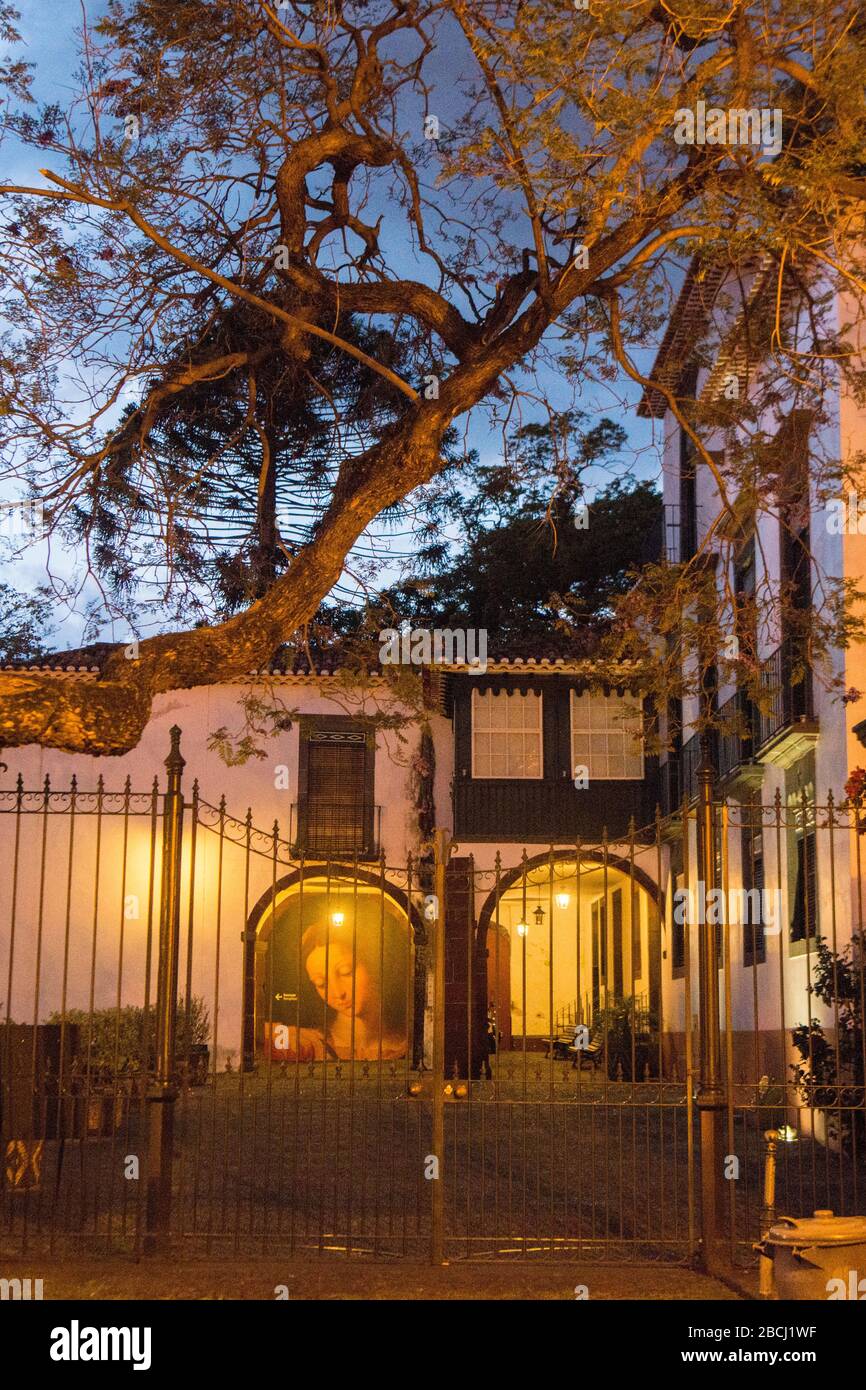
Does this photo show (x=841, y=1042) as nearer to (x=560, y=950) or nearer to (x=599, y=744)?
(x=599, y=744)

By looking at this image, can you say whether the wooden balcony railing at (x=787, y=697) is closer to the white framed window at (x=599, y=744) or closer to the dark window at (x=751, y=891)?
the dark window at (x=751, y=891)

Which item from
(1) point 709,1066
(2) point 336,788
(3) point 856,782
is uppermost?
(2) point 336,788

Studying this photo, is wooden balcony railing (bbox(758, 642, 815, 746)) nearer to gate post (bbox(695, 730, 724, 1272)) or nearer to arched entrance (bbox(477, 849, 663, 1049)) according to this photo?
gate post (bbox(695, 730, 724, 1272))

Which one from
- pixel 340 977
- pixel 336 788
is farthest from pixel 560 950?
pixel 336 788

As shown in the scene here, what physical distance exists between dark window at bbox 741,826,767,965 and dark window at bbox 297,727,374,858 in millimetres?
7126

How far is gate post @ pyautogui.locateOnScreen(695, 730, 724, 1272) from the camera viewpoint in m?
7.69

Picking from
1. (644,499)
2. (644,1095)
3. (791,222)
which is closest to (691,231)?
(791,222)

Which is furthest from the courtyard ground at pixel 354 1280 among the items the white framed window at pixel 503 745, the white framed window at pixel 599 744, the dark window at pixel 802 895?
the white framed window at pixel 599 744

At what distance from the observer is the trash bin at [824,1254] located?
5656 mm

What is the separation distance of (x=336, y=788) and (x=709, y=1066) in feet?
51.9

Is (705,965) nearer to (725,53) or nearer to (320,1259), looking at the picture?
(320,1259)

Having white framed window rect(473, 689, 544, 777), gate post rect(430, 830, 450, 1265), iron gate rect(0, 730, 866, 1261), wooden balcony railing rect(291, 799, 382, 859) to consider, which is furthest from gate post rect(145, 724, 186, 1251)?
white framed window rect(473, 689, 544, 777)

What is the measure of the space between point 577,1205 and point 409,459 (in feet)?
19.7

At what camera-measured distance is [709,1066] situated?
7.88 m
